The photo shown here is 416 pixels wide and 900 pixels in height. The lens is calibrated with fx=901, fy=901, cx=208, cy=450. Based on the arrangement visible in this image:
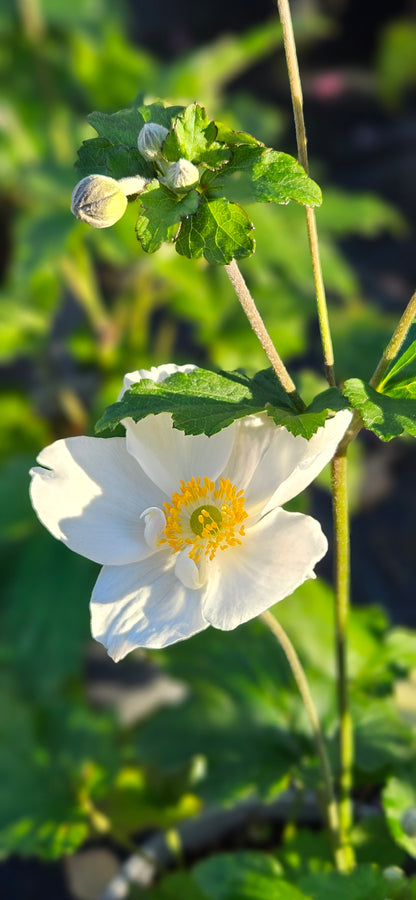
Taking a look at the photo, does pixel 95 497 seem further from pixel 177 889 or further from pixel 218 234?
pixel 177 889

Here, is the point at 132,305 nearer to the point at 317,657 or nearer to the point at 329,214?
the point at 329,214

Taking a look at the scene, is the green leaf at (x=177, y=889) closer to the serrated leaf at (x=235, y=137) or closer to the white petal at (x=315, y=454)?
the white petal at (x=315, y=454)

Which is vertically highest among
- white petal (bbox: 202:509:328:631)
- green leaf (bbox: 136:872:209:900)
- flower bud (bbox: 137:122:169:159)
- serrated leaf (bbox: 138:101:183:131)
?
serrated leaf (bbox: 138:101:183:131)

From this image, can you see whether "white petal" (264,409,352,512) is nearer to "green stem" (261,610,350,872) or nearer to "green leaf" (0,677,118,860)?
"green stem" (261,610,350,872)

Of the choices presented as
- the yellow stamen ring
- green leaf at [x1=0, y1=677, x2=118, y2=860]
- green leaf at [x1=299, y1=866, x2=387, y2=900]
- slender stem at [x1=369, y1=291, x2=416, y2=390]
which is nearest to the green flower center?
the yellow stamen ring

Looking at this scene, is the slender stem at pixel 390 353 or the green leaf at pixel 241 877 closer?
the slender stem at pixel 390 353

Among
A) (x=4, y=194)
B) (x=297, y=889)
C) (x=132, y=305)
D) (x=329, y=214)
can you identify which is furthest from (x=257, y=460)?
(x=4, y=194)

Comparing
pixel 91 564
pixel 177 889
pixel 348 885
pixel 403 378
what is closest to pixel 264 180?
pixel 403 378

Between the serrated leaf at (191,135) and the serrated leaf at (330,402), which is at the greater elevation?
the serrated leaf at (191,135)

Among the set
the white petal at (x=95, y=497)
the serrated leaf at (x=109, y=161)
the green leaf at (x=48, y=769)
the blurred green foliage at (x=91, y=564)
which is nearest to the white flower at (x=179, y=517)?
the white petal at (x=95, y=497)
